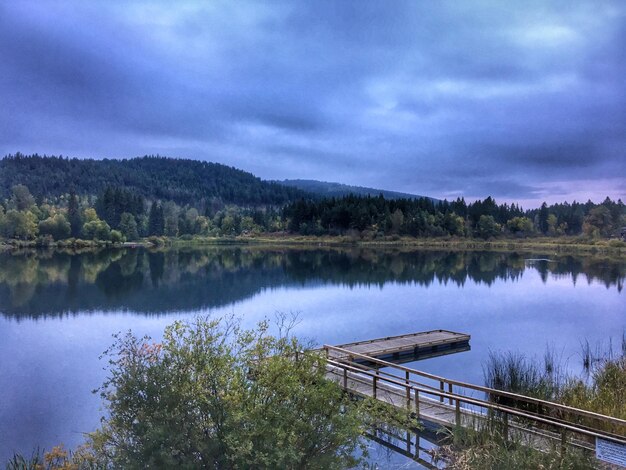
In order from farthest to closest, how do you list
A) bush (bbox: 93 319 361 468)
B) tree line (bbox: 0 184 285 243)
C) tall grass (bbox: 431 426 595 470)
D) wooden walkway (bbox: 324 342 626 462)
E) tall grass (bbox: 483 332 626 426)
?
tree line (bbox: 0 184 285 243) < tall grass (bbox: 483 332 626 426) < wooden walkway (bbox: 324 342 626 462) < tall grass (bbox: 431 426 595 470) < bush (bbox: 93 319 361 468)

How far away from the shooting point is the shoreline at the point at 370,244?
280ft

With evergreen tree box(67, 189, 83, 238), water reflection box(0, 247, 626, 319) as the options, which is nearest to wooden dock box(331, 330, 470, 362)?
water reflection box(0, 247, 626, 319)

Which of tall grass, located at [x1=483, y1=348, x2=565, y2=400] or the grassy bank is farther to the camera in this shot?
tall grass, located at [x1=483, y1=348, x2=565, y2=400]

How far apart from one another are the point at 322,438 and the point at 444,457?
15.7ft

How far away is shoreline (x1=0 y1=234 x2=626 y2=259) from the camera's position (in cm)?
8538

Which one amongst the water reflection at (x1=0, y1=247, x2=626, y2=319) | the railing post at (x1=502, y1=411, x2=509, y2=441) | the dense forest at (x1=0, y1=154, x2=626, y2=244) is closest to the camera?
the railing post at (x1=502, y1=411, x2=509, y2=441)

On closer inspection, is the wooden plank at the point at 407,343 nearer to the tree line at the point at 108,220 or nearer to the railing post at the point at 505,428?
the railing post at the point at 505,428

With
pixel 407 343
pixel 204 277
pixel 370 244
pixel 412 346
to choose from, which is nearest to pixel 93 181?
pixel 370 244

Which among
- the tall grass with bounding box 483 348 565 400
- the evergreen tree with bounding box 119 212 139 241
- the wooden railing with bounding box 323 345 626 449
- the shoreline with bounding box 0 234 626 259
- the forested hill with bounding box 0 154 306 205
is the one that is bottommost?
the tall grass with bounding box 483 348 565 400

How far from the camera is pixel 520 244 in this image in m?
99.9

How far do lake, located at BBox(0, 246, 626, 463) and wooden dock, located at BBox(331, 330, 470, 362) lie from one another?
0.74 metres

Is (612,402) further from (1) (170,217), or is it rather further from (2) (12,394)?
(1) (170,217)

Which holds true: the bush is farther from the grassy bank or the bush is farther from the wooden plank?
the wooden plank

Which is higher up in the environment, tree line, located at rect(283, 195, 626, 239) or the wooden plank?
tree line, located at rect(283, 195, 626, 239)
